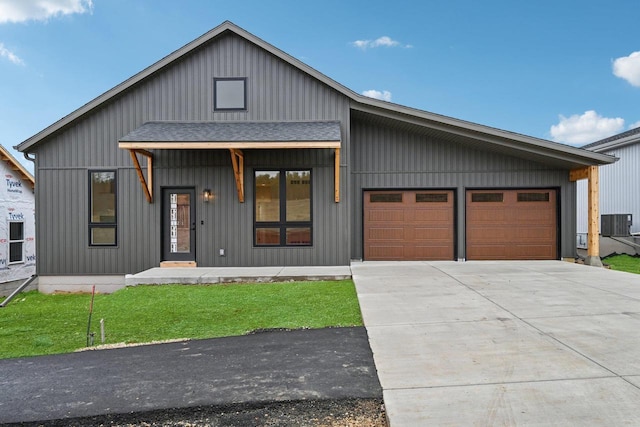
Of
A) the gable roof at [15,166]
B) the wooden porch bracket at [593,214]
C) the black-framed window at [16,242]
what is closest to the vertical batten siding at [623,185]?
the wooden porch bracket at [593,214]

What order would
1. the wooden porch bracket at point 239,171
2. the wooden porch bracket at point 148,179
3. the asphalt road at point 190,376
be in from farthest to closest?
the wooden porch bracket at point 148,179
the wooden porch bracket at point 239,171
the asphalt road at point 190,376

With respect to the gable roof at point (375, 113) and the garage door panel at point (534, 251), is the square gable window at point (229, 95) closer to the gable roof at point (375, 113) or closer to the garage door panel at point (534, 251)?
the gable roof at point (375, 113)

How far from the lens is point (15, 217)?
15672mm

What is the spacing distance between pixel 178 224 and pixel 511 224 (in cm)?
921

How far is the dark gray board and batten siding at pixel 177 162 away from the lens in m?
10.2

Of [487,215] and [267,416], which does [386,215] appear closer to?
[487,215]

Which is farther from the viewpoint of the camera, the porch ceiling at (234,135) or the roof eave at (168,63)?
the roof eave at (168,63)

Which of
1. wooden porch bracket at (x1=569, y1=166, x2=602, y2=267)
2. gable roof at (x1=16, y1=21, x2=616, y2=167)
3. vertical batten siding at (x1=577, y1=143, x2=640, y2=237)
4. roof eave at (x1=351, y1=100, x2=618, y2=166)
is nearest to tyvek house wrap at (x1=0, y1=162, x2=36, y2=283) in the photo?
gable roof at (x1=16, y1=21, x2=616, y2=167)

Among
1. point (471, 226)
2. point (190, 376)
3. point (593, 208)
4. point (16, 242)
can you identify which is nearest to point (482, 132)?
point (471, 226)

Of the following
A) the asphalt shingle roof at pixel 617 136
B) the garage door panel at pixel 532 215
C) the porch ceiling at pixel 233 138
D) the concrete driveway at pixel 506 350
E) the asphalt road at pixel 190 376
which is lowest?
the asphalt road at pixel 190 376

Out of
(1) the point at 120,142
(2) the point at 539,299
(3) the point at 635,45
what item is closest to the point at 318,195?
(1) the point at 120,142

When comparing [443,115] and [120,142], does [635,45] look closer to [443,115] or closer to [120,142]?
[443,115]

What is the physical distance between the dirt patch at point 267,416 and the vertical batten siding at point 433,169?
8.44 m

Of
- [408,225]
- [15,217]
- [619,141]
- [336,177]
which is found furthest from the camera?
[619,141]
